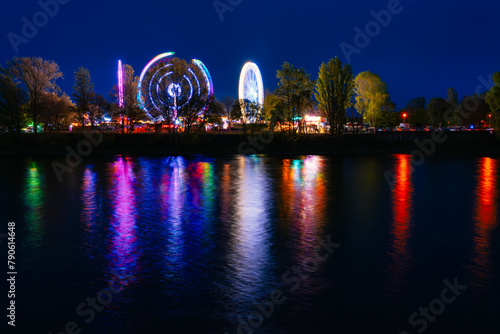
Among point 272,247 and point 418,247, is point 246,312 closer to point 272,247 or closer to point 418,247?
point 272,247

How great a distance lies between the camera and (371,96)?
103 meters

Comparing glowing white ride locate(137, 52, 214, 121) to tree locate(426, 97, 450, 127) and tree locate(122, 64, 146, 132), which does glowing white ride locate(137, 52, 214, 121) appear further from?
tree locate(426, 97, 450, 127)

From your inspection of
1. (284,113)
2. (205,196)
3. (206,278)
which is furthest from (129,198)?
(284,113)

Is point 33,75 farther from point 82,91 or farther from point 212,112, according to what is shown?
point 212,112

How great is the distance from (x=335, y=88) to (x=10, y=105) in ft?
167

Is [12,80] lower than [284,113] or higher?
higher

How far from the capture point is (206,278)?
11461 mm

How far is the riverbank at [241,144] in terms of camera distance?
7069cm

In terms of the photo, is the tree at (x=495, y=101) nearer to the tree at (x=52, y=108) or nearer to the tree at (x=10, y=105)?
the tree at (x=10, y=105)

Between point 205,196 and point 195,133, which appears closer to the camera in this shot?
point 205,196

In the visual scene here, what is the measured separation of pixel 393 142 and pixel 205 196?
58.8 m

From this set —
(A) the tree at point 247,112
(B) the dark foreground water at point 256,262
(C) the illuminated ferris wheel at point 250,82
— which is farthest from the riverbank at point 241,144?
(B) the dark foreground water at point 256,262

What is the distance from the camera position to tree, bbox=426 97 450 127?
513ft

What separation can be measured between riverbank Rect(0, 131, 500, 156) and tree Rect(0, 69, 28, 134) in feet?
6.48
